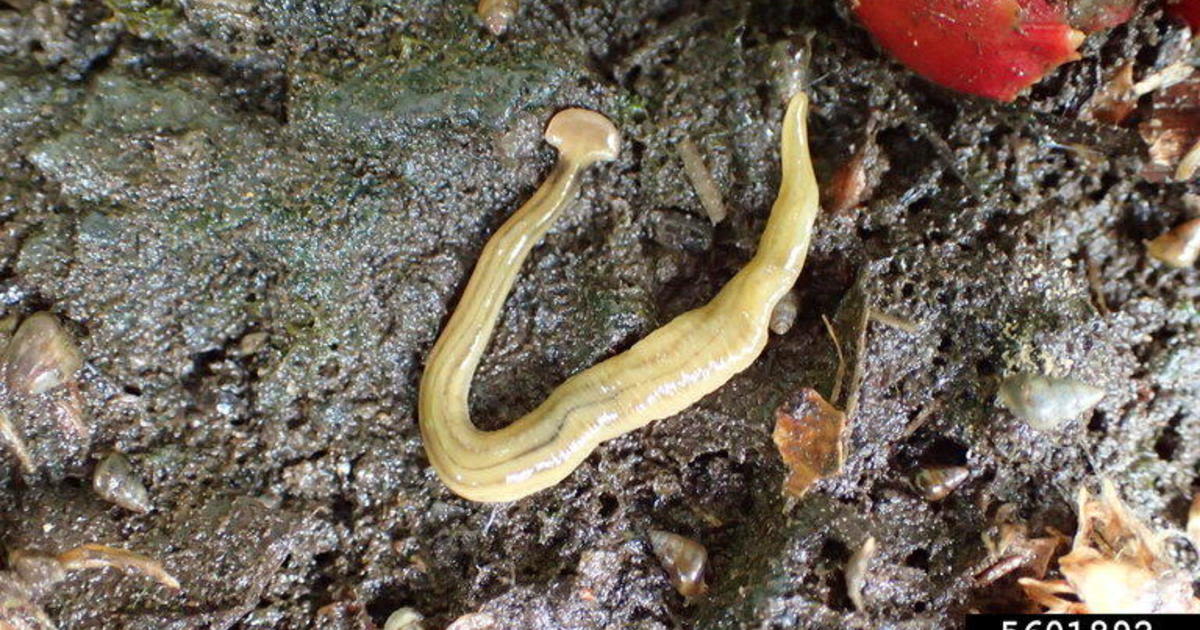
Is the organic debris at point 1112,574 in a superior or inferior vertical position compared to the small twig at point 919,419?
inferior

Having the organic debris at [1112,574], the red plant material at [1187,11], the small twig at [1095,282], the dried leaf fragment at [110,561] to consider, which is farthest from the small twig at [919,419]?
the dried leaf fragment at [110,561]

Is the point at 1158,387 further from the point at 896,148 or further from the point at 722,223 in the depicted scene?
the point at 722,223

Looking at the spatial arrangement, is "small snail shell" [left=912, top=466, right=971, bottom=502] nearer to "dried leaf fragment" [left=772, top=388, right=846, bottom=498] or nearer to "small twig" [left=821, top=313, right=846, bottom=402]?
"dried leaf fragment" [left=772, top=388, right=846, bottom=498]

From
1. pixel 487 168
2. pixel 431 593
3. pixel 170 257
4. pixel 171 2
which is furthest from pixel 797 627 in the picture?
pixel 171 2

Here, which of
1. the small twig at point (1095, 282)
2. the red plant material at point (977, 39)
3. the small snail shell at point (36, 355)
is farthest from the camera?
the small twig at point (1095, 282)

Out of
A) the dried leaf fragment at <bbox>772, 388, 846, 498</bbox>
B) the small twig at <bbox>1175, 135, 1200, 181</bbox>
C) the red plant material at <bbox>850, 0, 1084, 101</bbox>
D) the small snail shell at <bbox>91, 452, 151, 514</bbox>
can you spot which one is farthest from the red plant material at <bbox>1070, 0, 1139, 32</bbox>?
the small snail shell at <bbox>91, 452, 151, 514</bbox>

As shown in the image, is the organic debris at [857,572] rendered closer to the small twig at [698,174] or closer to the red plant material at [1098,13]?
the small twig at [698,174]

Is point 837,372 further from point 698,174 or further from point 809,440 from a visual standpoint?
point 698,174

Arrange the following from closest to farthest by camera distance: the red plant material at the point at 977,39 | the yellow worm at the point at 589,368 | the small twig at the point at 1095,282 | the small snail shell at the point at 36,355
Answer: the red plant material at the point at 977,39, the small snail shell at the point at 36,355, the yellow worm at the point at 589,368, the small twig at the point at 1095,282

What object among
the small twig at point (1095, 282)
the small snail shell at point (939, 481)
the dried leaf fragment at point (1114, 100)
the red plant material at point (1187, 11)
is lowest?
the small snail shell at point (939, 481)
